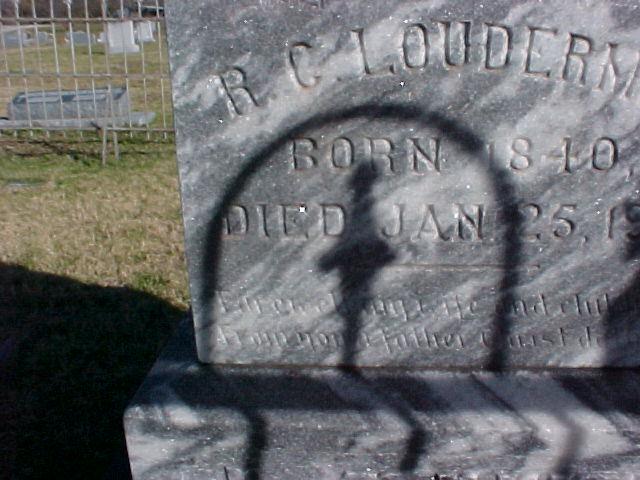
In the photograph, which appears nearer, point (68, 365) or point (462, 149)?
point (462, 149)

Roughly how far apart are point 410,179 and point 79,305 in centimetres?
260

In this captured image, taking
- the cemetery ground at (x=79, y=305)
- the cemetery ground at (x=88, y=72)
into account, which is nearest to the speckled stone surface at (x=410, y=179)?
the cemetery ground at (x=79, y=305)

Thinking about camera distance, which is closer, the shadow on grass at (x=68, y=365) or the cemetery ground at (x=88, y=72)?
the shadow on grass at (x=68, y=365)

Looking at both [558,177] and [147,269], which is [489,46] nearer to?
[558,177]

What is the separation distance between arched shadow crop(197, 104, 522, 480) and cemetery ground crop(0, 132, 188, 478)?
1.16 meters

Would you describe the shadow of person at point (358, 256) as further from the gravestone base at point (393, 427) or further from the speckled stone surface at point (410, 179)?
the gravestone base at point (393, 427)

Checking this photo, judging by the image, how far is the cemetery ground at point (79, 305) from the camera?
2893 mm

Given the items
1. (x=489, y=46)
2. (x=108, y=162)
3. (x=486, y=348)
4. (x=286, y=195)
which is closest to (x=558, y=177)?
(x=489, y=46)

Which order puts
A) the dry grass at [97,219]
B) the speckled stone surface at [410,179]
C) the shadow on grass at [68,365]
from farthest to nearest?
the dry grass at [97,219] < the shadow on grass at [68,365] < the speckled stone surface at [410,179]

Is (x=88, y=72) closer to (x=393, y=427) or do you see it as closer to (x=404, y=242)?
(x=404, y=242)

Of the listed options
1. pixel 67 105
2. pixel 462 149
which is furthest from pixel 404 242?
pixel 67 105

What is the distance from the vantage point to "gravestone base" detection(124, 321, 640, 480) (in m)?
1.85

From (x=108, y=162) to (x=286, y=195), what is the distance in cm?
579

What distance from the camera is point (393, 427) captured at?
186 centimetres
